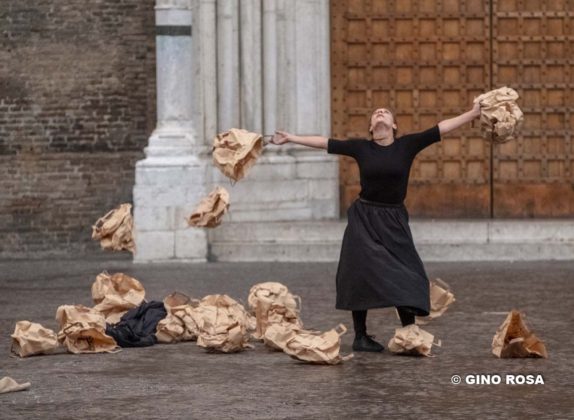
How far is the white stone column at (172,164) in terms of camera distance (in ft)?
59.2

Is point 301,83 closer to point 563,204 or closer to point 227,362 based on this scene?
point 563,204

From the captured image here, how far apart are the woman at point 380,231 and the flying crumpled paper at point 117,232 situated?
1981 mm

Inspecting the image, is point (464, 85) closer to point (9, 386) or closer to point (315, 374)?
point (315, 374)

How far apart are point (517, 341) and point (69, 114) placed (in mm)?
10157

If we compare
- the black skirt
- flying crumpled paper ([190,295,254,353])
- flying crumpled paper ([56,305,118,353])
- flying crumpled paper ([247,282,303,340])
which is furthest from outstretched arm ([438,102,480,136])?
flying crumpled paper ([56,305,118,353])

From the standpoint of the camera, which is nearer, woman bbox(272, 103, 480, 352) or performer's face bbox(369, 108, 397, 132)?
woman bbox(272, 103, 480, 352)

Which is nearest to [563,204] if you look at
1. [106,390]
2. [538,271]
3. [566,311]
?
[538,271]

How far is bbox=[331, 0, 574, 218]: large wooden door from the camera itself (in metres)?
19.5

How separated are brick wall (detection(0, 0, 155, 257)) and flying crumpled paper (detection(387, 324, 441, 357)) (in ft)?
30.5

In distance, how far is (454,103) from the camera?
1956cm

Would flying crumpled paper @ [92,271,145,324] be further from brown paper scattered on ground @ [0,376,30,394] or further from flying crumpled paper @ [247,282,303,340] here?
brown paper scattered on ground @ [0,376,30,394]

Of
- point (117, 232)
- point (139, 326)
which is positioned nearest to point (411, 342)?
point (139, 326)

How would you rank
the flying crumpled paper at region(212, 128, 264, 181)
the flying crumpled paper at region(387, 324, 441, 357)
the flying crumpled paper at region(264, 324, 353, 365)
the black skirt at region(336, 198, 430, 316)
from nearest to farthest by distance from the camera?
the flying crumpled paper at region(264, 324, 353, 365) → the flying crumpled paper at region(387, 324, 441, 357) → the black skirt at region(336, 198, 430, 316) → the flying crumpled paper at region(212, 128, 264, 181)

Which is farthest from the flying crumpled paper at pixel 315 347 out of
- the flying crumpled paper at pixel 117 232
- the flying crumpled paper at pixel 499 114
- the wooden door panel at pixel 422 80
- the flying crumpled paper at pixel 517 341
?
the wooden door panel at pixel 422 80
